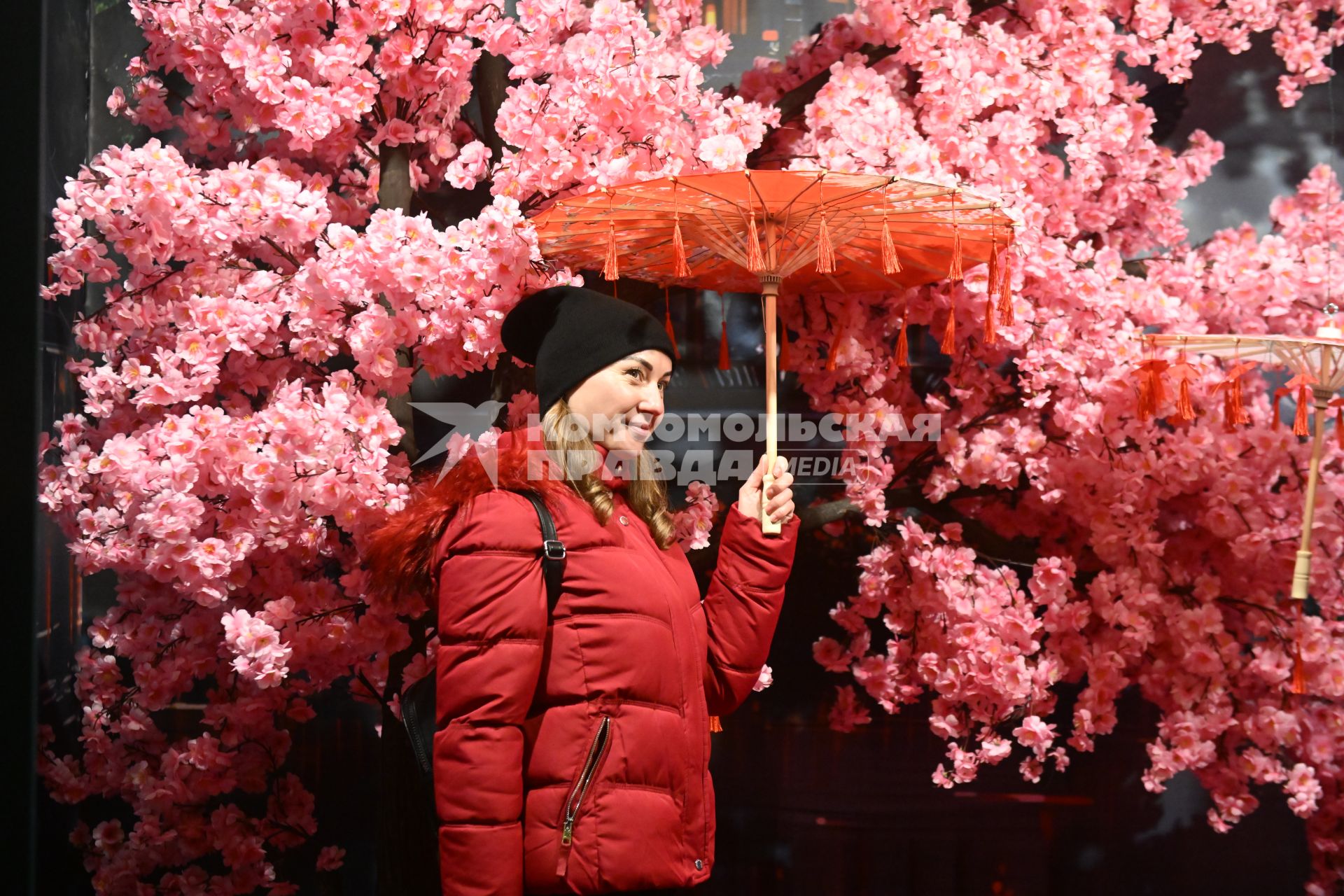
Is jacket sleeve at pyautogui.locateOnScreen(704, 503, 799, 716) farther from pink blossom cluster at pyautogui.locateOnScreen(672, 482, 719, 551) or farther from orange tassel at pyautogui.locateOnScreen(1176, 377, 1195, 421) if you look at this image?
orange tassel at pyautogui.locateOnScreen(1176, 377, 1195, 421)

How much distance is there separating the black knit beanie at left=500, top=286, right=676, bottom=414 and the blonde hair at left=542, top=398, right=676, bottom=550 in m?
0.05

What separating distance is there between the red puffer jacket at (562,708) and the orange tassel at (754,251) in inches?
26.4

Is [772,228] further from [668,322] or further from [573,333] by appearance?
[573,333]

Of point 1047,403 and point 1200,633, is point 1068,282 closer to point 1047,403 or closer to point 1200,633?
point 1047,403

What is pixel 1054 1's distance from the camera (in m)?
3.46

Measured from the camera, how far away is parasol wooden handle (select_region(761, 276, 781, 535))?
2605 millimetres

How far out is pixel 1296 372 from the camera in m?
3.20

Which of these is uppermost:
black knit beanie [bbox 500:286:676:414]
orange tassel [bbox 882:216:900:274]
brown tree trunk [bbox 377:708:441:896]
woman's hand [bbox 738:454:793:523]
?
orange tassel [bbox 882:216:900:274]

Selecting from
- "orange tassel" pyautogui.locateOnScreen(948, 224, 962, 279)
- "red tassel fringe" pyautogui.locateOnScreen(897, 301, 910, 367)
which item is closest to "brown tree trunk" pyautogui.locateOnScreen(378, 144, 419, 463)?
"red tassel fringe" pyautogui.locateOnScreen(897, 301, 910, 367)

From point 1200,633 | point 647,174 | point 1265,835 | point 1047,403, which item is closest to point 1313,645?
point 1200,633

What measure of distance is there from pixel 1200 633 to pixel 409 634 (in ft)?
7.98

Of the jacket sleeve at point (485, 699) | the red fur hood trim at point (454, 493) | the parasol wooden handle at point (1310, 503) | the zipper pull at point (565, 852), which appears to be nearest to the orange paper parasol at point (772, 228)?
the red fur hood trim at point (454, 493)

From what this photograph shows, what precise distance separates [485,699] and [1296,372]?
2552mm

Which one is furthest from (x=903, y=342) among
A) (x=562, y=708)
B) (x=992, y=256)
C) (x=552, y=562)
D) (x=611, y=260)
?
(x=562, y=708)
